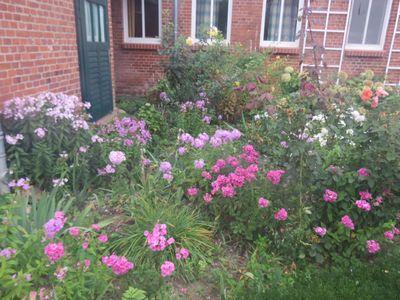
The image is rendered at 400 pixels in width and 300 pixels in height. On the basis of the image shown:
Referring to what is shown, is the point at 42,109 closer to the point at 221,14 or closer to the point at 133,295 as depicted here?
the point at 133,295

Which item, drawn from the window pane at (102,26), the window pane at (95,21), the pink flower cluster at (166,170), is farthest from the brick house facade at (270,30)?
the pink flower cluster at (166,170)

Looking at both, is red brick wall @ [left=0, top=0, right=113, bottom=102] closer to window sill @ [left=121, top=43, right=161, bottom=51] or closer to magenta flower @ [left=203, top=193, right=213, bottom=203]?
magenta flower @ [left=203, top=193, right=213, bottom=203]

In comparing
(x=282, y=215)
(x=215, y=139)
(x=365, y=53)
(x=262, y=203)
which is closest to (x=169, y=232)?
(x=262, y=203)

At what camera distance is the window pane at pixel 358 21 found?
9.53m

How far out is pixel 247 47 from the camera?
9.30 meters

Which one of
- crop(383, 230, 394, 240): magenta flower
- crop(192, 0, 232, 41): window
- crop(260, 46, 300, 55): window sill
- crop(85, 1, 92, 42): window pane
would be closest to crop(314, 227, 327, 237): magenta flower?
crop(383, 230, 394, 240): magenta flower

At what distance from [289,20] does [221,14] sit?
190cm

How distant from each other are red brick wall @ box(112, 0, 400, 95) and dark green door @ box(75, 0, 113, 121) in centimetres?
277

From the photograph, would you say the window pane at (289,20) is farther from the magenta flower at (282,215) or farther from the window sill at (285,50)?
the magenta flower at (282,215)

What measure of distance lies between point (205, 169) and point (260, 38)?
726 cm

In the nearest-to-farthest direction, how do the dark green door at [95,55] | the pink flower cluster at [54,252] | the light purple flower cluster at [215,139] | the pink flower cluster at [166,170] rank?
the pink flower cluster at [54,252], the pink flower cluster at [166,170], the light purple flower cluster at [215,139], the dark green door at [95,55]

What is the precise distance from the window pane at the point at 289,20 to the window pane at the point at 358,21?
1721 mm

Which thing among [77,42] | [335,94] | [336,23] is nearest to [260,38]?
[336,23]

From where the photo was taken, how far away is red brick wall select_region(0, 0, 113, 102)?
3408 mm
